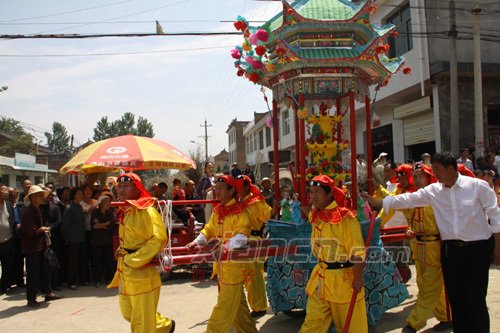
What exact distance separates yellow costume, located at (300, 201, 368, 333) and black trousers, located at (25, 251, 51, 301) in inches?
180

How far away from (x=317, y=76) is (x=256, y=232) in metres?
2.00

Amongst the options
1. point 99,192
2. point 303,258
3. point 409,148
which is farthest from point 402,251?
point 409,148

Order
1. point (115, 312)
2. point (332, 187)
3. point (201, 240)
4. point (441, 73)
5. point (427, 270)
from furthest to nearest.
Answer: point (441, 73) < point (115, 312) < point (427, 270) < point (201, 240) < point (332, 187)

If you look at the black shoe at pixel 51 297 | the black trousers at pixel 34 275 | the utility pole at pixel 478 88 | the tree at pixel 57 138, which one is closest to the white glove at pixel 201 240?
the black trousers at pixel 34 275

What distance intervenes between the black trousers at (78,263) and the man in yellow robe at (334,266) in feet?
17.2

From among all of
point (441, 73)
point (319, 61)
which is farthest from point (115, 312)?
point (441, 73)

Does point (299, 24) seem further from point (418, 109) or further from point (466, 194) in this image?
point (418, 109)

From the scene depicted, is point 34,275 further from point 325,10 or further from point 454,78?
point 454,78

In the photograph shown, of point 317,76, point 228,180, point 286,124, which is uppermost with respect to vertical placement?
point 286,124

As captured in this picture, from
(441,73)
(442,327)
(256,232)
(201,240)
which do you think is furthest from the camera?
(441,73)

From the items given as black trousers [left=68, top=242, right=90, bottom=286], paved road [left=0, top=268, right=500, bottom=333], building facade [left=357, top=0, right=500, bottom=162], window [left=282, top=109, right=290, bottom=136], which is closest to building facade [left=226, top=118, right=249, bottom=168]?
window [left=282, top=109, right=290, bottom=136]

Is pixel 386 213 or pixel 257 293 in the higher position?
pixel 386 213

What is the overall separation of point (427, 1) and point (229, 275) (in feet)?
39.7

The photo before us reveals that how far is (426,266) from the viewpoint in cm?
481
